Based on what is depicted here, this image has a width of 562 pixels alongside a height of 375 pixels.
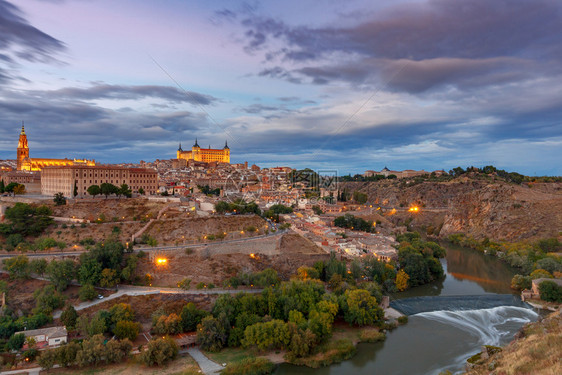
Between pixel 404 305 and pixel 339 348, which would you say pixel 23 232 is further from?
pixel 404 305

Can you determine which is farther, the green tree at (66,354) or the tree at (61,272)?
the tree at (61,272)

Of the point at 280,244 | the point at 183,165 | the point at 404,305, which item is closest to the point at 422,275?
the point at 404,305

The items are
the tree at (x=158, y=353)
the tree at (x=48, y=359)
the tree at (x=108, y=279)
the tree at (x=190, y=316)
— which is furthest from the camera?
the tree at (x=108, y=279)

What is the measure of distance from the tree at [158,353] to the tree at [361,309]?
746 centimetres

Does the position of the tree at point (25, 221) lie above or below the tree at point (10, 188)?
below

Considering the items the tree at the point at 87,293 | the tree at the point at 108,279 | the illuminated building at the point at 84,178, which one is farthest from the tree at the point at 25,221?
the tree at the point at 87,293

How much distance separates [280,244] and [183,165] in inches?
2133

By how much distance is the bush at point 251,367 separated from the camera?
39.1ft

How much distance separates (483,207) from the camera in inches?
1561

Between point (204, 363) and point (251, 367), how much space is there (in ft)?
5.95

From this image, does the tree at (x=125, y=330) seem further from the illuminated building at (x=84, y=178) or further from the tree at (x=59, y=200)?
the illuminated building at (x=84, y=178)

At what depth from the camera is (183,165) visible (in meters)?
72.9

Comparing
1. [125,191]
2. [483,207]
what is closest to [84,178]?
[125,191]

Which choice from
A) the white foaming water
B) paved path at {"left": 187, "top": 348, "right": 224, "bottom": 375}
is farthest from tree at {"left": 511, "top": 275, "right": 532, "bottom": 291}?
paved path at {"left": 187, "top": 348, "right": 224, "bottom": 375}
